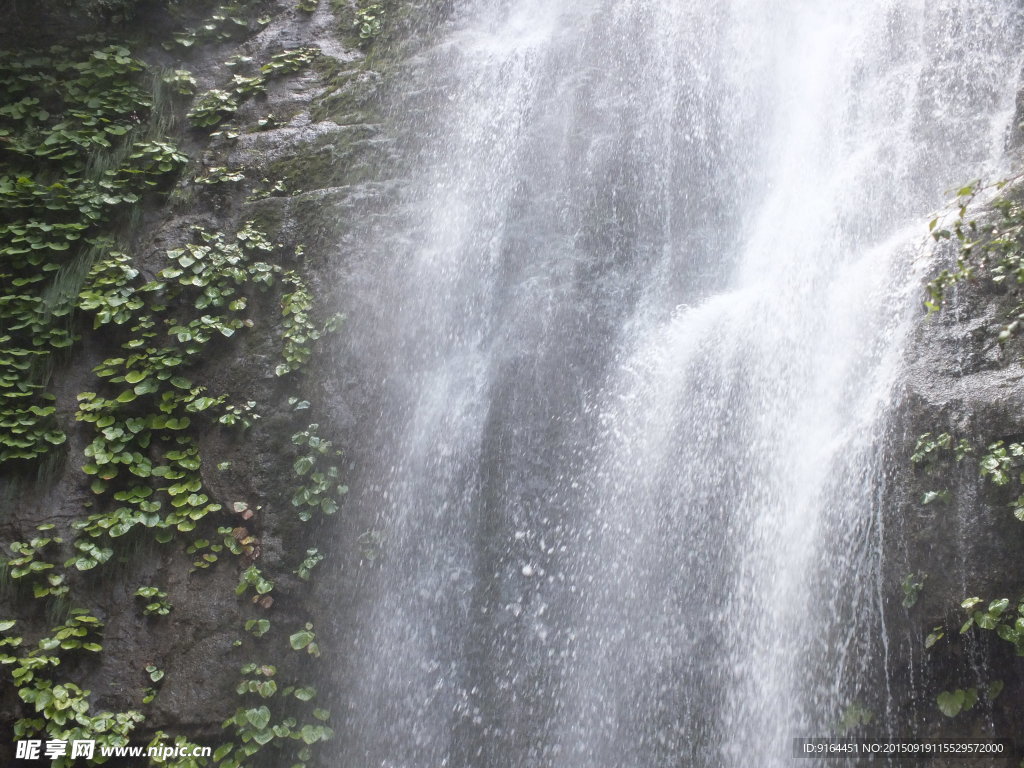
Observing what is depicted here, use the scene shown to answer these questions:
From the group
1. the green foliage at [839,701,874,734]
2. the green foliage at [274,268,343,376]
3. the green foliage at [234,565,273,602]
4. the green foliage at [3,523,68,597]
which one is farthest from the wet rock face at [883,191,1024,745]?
the green foliage at [3,523,68,597]

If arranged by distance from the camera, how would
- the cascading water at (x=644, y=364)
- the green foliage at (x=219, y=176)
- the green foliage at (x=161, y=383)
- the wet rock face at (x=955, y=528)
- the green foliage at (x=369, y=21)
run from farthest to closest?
1. the green foliage at (x=369, y=21)
2. the green foliage at (x=219, y=176)
3. the green foliage at (x=161, y=383)
4. the cascading water at (x=644, y=364)
5. the wet rock face at (x=955, y=528)

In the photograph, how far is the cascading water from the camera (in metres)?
3.83

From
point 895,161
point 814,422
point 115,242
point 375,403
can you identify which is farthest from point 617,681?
point 115,242

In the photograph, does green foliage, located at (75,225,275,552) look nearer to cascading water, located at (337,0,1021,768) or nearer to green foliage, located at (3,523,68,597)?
green foliage, located at (3,523,68,597)

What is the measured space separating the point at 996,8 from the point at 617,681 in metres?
5.37

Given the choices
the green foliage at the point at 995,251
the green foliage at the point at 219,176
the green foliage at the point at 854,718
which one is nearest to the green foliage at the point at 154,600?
the green foliage at the point at 219,176

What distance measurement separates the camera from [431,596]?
14.7 feet

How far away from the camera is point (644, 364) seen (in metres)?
4.82

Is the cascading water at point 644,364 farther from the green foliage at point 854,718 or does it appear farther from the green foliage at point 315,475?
the green foliage at point 315,475

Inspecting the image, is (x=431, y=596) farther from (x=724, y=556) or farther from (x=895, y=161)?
(x=895, y=161)

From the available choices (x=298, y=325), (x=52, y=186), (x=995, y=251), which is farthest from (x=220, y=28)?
(x=995, y=251)

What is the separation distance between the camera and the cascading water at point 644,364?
383 cm

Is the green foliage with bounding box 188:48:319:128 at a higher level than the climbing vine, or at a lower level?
higher

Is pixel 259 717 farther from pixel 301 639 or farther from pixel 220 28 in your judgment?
pixel 220 28
